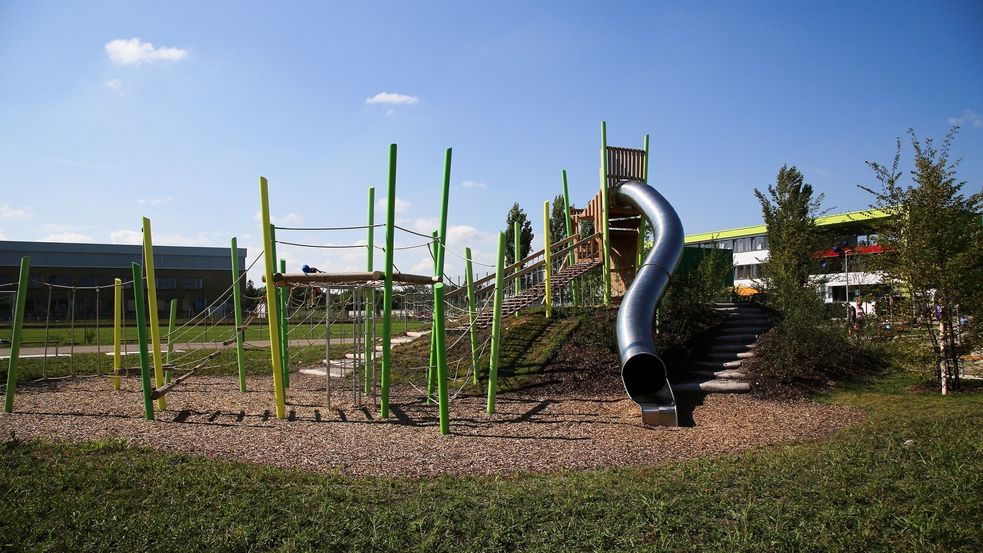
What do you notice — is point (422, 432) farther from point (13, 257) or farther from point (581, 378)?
point (13, 257)

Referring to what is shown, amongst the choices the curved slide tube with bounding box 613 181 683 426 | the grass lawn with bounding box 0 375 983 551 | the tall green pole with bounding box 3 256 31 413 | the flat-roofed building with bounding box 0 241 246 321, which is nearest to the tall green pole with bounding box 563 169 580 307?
the curved slide tube with bounding box 613 181 683 426

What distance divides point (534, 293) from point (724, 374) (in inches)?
196

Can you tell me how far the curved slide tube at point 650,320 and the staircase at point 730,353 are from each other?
1.11 meters

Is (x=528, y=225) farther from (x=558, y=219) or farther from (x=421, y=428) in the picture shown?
(x=421, y=428)

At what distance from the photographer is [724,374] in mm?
11836

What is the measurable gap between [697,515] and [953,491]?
204cm

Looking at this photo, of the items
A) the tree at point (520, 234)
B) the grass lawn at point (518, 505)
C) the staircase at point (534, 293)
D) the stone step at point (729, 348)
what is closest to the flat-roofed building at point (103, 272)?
the tree at point (520, 234)

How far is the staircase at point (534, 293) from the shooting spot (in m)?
14.4

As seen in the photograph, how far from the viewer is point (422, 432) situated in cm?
847

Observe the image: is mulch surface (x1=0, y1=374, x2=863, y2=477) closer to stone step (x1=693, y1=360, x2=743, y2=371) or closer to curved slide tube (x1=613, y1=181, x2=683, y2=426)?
curved slide tube (x1=613, y1=181, x2=683, y2=426)

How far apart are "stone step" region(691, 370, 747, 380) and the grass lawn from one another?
16.2 ft

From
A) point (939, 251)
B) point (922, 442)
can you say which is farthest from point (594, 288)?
point (922, 442)

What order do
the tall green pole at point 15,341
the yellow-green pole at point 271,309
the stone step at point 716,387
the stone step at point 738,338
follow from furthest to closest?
the stone step at point 738,338, the stone step at point 716,387, the tall green pole at point 15,341, the yellow-green pole at point 271,309

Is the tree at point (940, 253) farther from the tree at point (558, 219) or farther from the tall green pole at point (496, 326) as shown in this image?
the tree at point (558, 219)
